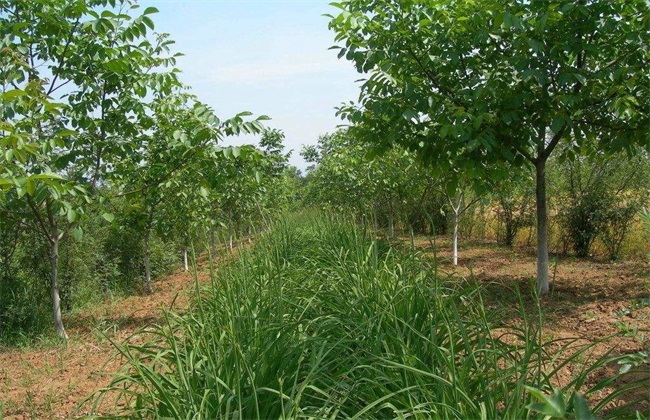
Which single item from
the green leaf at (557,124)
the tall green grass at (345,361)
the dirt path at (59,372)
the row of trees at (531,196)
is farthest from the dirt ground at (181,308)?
the green leaf at (557,124)

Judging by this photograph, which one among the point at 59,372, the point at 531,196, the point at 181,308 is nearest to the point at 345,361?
the point at 59,372

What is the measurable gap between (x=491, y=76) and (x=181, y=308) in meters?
3.98

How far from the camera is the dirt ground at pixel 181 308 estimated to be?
12.9 feet

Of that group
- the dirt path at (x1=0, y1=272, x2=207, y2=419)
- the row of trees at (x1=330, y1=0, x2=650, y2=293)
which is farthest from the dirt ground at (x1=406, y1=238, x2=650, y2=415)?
the dirt path at (x1=0, y1=272, x2=207, y2=419)

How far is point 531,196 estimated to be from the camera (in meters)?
12.4

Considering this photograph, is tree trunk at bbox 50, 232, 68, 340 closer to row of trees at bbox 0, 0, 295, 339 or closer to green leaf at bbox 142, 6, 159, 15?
row of trees at bbox 0, 0, 295, 339

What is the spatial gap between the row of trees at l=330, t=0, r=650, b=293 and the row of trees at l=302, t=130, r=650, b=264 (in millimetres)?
797

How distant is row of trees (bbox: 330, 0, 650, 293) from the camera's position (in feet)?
16.9

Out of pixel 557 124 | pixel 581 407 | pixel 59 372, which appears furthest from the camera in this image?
pixel 557 124

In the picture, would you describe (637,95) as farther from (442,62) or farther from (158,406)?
(158,406)

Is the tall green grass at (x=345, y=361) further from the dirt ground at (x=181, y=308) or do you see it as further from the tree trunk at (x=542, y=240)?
the tree trunk at (x=542, y=240)

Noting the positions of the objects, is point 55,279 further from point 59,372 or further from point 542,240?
point 542,240

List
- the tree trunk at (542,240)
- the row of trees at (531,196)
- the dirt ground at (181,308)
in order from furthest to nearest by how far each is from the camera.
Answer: the row of trees at (531,196)
the tree trunk at (542,240)
the dirt ground at (181,308)

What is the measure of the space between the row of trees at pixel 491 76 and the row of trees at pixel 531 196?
2.62 ft
